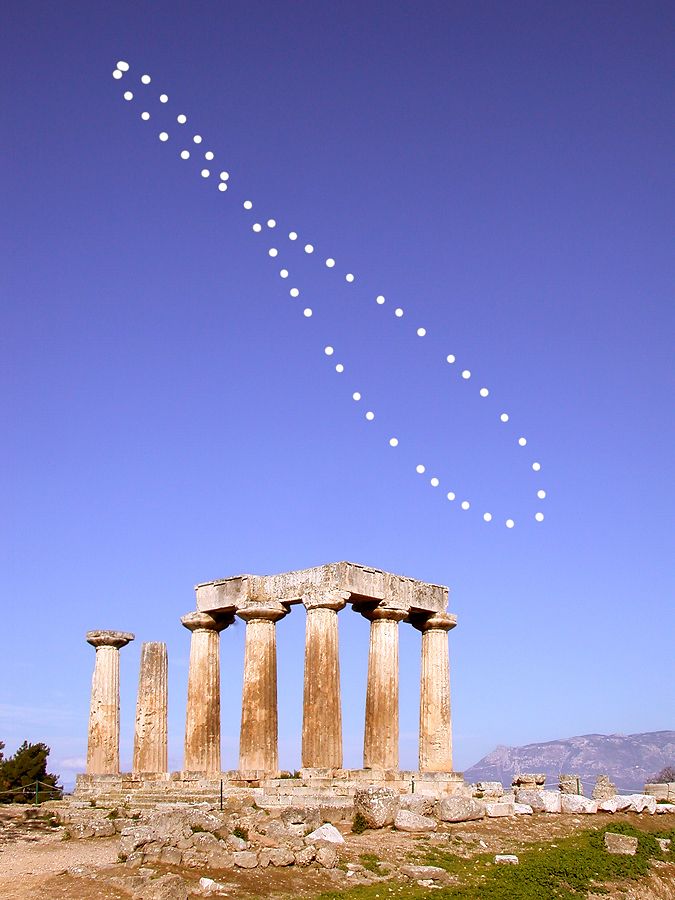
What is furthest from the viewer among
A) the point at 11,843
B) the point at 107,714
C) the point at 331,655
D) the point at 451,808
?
the point at 107,714

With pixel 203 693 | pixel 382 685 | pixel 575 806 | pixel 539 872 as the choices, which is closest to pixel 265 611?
pixel 382 685

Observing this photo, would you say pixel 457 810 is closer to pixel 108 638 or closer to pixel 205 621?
pixel 205 621

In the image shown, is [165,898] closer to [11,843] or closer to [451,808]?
[11,843]

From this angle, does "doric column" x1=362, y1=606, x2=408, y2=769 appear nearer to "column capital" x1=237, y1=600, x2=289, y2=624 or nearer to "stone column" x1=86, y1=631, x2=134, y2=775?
"column capital" x1=237, y1=600, x2=289, y2=624

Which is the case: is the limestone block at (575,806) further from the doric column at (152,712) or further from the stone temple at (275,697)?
the doric column at (152,712)

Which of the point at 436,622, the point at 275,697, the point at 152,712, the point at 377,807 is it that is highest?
the point at 436,622

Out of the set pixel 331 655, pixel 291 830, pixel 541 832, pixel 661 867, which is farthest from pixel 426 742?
pixel 291 830
